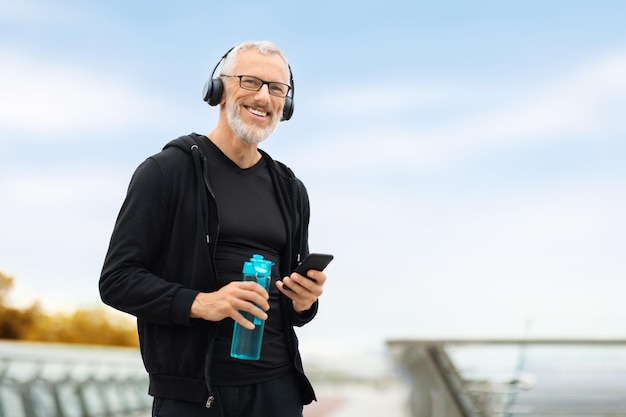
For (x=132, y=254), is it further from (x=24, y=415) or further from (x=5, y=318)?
(x=5, y=318)

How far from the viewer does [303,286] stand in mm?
2041

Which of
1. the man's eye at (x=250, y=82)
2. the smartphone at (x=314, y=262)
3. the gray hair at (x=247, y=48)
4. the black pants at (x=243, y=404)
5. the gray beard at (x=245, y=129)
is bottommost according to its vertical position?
the black pants at (x=243, y=404)

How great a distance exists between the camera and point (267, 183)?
232 centimetres

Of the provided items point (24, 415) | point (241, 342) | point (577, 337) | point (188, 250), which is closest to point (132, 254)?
point (188, 250)

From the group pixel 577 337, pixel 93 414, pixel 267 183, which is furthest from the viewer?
pixel 93 414

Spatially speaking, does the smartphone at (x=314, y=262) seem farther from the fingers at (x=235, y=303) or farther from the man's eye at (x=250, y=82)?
the man's eye at (x=250, y=82)

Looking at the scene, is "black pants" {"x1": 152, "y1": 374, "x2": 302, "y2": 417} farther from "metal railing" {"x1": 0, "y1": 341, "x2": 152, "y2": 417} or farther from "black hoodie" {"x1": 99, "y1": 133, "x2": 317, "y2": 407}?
"metal railing" {"x1": 0, "y1": 341, "x2": 152, "y2": 417}

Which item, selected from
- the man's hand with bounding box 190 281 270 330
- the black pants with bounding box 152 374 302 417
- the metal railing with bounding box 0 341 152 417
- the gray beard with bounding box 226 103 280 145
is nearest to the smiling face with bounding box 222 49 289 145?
the gray beard with bounding box 226 103 280 145

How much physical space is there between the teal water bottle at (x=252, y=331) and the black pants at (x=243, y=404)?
4.8 inches

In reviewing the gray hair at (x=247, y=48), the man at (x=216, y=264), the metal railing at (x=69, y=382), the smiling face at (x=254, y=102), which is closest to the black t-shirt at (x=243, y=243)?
the man at (x=216, y=264)

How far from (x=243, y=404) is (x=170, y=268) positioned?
41 centimetres

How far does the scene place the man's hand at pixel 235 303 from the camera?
6.07 feet

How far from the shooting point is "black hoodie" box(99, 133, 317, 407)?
1969 millimetres

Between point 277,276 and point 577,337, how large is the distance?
7.48ft
